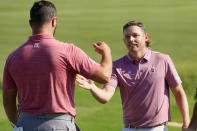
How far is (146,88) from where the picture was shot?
18.6 ft

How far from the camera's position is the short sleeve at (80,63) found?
4.50m

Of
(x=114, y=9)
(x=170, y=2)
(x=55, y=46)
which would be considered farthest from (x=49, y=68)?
(x=170, y=2)

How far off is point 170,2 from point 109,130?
20997 millimetres

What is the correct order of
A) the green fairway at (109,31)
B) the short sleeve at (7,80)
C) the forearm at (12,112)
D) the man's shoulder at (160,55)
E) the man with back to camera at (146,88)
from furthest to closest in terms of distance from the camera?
the green fairway at (109,31)
the man's shoulder at (160,55)
the man with back to camera at (146,88)
the forearm at (12,112)
the short sleeve at (7,80)

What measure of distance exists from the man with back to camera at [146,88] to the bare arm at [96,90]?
11 mm

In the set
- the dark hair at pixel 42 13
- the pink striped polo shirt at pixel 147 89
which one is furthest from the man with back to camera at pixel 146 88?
the dark hair at pixel 42 13

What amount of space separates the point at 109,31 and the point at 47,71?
18.1 metres

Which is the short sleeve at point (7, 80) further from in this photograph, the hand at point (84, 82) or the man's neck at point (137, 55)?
the man's neck at point (137, 55)

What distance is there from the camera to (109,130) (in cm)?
1023

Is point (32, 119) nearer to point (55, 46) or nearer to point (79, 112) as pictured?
point (55, 46)

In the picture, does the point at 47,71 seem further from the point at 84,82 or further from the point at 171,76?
the point at 171,76

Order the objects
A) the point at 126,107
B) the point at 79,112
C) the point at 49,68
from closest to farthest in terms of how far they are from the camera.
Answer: the point at 49,68
the point at 126,107
the point at 79,112

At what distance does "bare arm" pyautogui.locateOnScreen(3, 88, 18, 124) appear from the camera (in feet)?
15.9

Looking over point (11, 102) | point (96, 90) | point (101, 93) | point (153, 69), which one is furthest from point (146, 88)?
point (11, 102)
